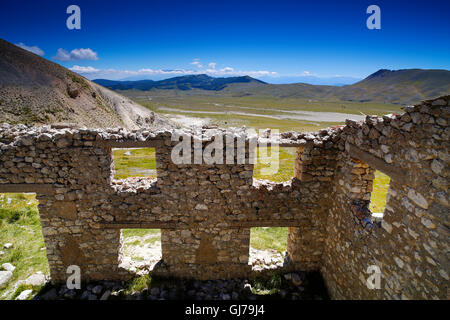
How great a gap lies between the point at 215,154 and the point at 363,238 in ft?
15.1

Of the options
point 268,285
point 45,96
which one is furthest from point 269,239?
point 45,96

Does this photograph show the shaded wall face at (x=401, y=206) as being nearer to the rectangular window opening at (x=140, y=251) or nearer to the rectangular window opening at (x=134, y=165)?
the rectangular window opening at (x=140, y=251)

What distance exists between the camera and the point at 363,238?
6.42 meters

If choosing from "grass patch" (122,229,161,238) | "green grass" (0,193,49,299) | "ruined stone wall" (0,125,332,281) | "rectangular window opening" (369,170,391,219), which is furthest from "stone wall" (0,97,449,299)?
"rectangular window opening" (369,170,391,219)

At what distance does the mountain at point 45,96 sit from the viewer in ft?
113

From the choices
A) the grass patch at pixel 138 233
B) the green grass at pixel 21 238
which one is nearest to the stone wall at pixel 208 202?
the green grass at pixel 21 238

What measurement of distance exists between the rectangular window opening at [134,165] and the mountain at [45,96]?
40.8 feet

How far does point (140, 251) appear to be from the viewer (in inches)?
402

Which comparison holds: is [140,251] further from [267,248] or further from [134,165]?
[134,165]

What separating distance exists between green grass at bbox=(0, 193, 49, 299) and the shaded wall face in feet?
34.2
